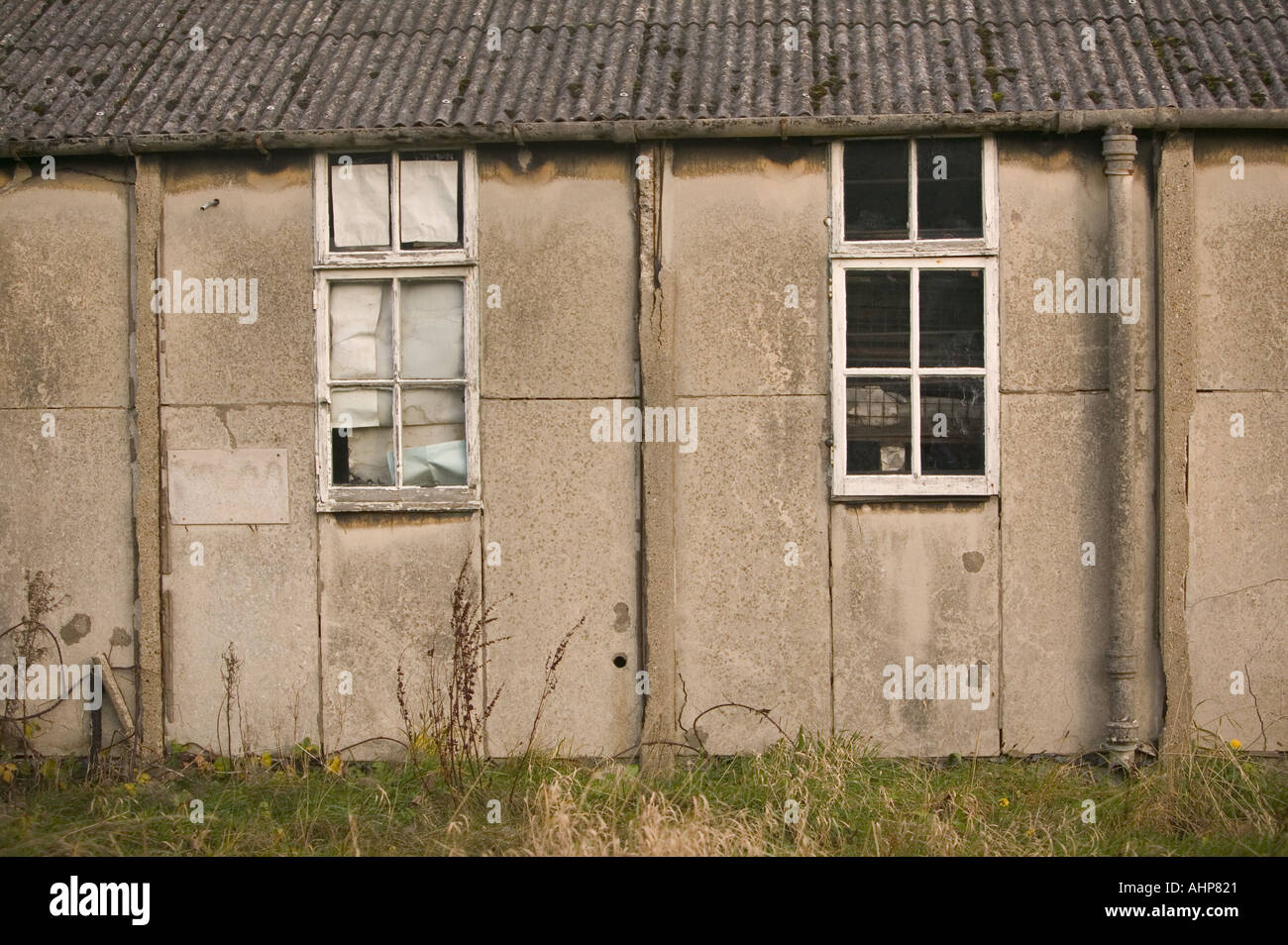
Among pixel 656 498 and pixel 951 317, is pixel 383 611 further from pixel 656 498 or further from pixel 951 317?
pixel 951 317

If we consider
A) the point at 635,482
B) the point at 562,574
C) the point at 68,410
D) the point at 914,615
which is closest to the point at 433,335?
the point at 635,482

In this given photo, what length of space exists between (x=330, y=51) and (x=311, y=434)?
2.38 m

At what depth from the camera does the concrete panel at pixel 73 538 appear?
648 centimetres

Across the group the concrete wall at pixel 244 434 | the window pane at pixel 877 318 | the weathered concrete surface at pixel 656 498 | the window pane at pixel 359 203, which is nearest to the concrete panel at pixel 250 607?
the concrete wall at pixel 244 434

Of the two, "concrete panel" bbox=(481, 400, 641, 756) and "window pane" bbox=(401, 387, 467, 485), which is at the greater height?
"window pane" bbox=(401, 387, 467, 485)

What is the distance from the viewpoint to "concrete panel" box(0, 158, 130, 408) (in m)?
6.54

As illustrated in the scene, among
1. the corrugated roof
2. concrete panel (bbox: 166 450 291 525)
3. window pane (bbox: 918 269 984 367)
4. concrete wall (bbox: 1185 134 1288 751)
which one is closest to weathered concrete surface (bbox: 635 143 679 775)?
the corrugated roof

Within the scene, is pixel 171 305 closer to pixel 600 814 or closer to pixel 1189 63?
pixel 600 814

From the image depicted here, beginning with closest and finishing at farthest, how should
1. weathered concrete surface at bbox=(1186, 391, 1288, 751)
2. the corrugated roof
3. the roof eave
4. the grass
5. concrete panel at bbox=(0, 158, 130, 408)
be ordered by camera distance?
the grass < the roof eave < weathered concrete surface at bbox=(1186, 391, 1288, 751) < the corrugated roof < concrete panel at bbox=(0, 158, 130, 408)

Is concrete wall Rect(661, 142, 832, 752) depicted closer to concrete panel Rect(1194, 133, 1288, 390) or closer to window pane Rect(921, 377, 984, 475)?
window pane Rect(921, 377, 984, 475)


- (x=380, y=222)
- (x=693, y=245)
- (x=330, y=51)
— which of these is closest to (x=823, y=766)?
(x=693, y=245)

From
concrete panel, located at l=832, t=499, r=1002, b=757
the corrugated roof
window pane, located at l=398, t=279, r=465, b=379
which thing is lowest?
concrete panel, located at l=832, t=499, r=1002, b=757

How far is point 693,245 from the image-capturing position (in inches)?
248

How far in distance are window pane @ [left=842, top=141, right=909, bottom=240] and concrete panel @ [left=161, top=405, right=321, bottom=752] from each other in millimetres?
3288
